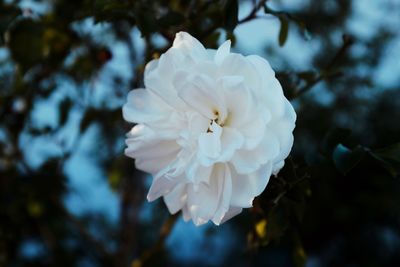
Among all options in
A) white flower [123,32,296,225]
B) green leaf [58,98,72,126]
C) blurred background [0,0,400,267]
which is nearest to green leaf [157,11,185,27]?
blurred background [0,0,400,267]

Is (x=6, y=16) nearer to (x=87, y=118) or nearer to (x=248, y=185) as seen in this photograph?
(x=87, y=118)

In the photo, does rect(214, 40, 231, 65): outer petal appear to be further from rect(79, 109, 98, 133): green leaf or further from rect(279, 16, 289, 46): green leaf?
rect(79, 109, 98, 133): green leaf

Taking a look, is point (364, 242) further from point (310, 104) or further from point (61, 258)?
point (61, 258)

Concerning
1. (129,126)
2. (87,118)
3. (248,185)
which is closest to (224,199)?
(248,185)

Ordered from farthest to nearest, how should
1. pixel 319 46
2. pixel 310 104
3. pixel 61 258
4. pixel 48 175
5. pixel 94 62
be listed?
pixel 319 46, pixel 310 104, pixel 61 258, pixel 94 62, pixel 48 175

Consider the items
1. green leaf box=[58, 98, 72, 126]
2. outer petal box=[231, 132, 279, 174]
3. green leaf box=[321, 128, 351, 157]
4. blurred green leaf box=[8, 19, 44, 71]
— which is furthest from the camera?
green leaf box=[58, 98, 72, 126]

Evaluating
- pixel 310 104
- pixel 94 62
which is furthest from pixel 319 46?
pixel 94 62

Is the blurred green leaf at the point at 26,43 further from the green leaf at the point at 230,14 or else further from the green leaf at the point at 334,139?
the green leaf at the point at 334,139
